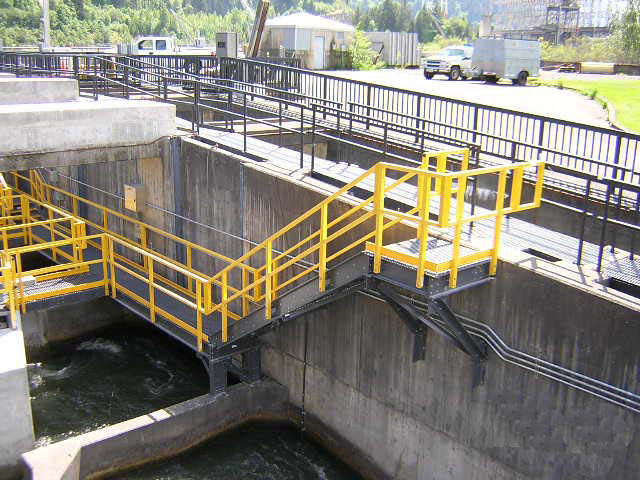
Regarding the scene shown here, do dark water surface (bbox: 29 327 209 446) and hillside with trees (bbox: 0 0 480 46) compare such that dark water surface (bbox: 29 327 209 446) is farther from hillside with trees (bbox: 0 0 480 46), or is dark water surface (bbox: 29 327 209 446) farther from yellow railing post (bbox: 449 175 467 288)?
hillside with trees (bbox: 0 0 480 46)

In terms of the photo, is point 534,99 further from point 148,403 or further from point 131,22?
point 131,22

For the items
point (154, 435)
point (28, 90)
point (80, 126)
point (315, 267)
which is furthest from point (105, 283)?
point (315, 267)

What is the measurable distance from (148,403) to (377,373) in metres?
4.68

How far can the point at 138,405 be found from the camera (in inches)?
478

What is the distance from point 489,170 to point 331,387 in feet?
15.7

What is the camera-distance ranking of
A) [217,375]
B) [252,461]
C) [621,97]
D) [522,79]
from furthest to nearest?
[522,79]
[621,97]
[217,375]
[252,461]

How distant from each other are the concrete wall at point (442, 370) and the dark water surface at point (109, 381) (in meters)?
2.20

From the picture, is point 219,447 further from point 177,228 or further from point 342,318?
point 177,228

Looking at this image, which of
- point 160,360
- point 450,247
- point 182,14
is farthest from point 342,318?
point 182,14

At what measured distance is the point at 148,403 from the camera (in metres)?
12.2

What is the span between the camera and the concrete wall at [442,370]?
7137 mm

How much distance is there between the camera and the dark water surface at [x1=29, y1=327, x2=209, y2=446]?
1167 cm

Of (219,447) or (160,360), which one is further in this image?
(160,360)

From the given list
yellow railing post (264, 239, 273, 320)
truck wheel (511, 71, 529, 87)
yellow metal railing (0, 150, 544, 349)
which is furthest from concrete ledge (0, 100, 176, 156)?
truck wheel (511, 71, 529, 87)
